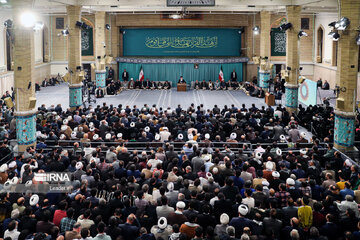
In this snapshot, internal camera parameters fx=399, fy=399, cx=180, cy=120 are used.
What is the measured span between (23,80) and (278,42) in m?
22.3

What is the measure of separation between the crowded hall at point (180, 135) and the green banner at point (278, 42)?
80 millimetres

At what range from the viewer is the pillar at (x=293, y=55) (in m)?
→ 19.1

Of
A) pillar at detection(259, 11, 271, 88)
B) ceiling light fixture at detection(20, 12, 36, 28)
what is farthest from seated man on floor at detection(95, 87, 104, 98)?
ceiling light fixture at detection(20, 12, 36, 28)

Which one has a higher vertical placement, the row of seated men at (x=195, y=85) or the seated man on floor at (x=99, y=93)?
the row of seated men at (x=195, y=85)

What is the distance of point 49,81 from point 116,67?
515 cm

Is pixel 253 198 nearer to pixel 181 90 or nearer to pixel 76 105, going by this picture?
pixel 76 105

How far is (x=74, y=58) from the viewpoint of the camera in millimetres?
19828

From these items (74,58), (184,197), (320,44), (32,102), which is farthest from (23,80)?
(320,44)

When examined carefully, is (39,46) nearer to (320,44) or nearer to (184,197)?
(320,44)

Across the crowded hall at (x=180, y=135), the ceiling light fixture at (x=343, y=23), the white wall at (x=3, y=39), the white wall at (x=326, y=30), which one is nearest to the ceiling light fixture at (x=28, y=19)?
the crowded hall at (x=180, y=135)

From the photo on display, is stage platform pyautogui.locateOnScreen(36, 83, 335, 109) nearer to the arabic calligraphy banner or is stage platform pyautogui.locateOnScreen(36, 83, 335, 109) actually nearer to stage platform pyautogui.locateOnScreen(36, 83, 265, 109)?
stage platform pyautogui.locateOnScreen(36, 83, 265, 109)

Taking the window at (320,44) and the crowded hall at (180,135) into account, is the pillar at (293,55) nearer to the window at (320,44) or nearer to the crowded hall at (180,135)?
the crowded hall at (180,135)

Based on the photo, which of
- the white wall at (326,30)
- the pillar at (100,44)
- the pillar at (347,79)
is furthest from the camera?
the white wall at (326,30)

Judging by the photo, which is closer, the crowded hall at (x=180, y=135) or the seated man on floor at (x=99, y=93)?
the crowded hall at (x=180, y=135)
